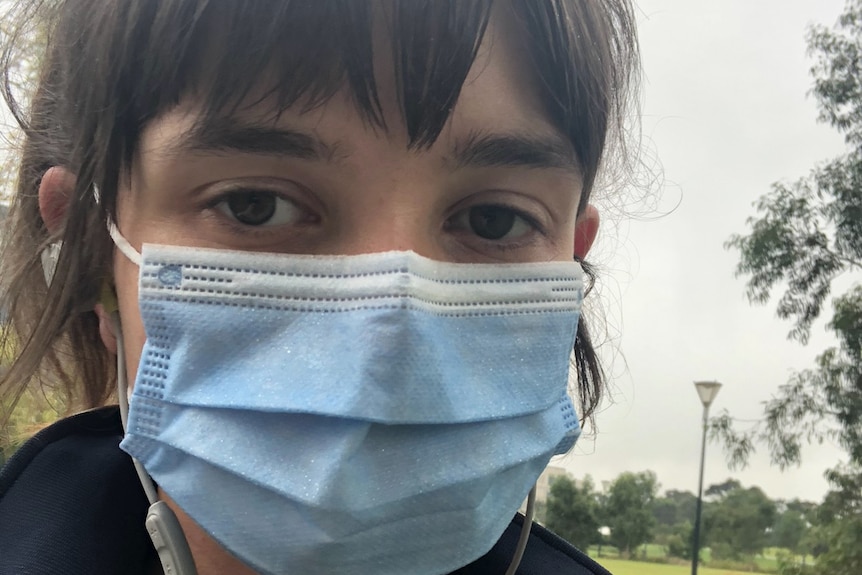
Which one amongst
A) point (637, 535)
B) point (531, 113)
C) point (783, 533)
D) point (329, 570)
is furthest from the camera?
point (783, 533)

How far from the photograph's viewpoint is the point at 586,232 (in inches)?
43.1

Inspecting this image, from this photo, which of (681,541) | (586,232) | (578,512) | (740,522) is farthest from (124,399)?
(740,522)

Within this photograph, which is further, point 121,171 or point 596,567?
point 596,567

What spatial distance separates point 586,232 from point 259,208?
1.78 feet

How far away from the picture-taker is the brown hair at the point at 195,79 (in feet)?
2.23

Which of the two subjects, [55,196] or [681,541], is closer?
[55,196]

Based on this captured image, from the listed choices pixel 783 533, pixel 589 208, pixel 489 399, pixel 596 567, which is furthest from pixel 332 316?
pixel 783 533

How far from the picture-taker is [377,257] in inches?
26.8

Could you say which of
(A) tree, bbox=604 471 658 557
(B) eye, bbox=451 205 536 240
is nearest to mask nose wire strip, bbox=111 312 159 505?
(B) eye, bbox=451 205 536 240

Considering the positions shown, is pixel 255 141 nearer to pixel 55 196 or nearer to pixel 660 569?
pixel 55 196

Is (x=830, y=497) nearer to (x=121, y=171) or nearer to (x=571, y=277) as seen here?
(x=571, y=277)

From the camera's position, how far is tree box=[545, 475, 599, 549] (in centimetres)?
255

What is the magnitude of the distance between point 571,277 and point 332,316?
0.32 m

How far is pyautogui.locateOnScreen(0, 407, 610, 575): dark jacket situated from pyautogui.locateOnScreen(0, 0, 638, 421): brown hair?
0.09 metres
